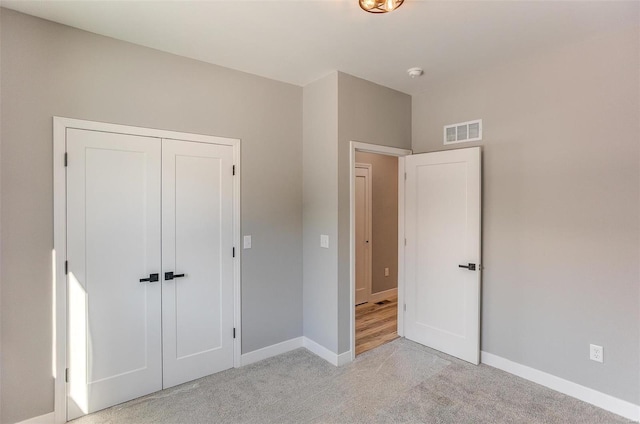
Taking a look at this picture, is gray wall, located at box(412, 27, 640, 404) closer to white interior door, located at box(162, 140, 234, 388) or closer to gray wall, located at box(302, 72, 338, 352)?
gray wall, located at box(302, 72, 338, 352)

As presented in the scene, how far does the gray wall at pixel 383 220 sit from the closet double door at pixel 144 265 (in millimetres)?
2709

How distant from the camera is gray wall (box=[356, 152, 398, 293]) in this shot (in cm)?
513

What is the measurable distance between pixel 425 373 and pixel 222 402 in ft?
5.74

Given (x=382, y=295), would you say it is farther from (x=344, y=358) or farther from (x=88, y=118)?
(x=88, y=118)

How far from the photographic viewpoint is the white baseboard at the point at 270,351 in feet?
10.1

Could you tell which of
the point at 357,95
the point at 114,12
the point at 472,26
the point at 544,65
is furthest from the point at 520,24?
the point at 114,12

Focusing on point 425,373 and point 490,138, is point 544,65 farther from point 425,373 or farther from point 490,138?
point 425,373

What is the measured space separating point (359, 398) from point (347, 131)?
2.30m

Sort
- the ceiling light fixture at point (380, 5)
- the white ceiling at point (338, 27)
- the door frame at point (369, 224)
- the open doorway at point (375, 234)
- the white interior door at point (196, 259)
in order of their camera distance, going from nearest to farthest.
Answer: the ceiling light fixture at point (380, 5)
the white ceiling at point (338, 27)
the white interior door at point (196, 259)
the open doorway at point (375, 234)
the door frame at point (369, 224)

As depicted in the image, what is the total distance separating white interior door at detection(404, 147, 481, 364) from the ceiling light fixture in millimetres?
1610

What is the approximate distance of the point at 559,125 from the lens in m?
2.62

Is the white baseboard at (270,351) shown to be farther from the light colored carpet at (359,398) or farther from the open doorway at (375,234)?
the open doorway at (375,234)

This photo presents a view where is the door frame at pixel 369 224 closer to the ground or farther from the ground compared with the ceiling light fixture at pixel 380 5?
closer to the ground

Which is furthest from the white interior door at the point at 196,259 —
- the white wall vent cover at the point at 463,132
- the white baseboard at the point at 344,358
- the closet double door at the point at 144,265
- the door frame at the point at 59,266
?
the white wall vent cover at the point at 463,132
